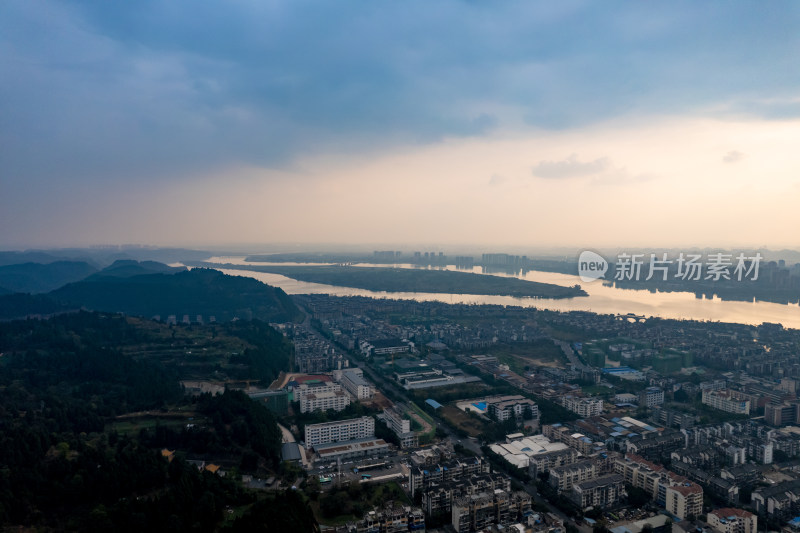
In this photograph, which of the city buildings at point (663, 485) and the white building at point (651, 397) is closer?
the city buildings at point (663, 485)

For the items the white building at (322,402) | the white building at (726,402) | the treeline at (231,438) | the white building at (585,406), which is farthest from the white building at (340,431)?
the white building at (726,402)

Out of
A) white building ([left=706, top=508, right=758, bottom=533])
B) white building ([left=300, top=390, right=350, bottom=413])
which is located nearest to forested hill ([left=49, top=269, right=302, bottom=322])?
white building ([left=300, top=390, right=350, bottom=413])

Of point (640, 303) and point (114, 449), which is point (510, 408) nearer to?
point (114, 449)

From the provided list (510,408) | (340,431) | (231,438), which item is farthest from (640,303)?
(231,438)

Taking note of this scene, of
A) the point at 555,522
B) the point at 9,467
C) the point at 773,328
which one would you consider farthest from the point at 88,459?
the point at 773,328

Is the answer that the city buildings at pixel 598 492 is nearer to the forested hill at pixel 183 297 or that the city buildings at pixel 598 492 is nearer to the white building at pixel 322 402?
the white building at pixel 322 402
